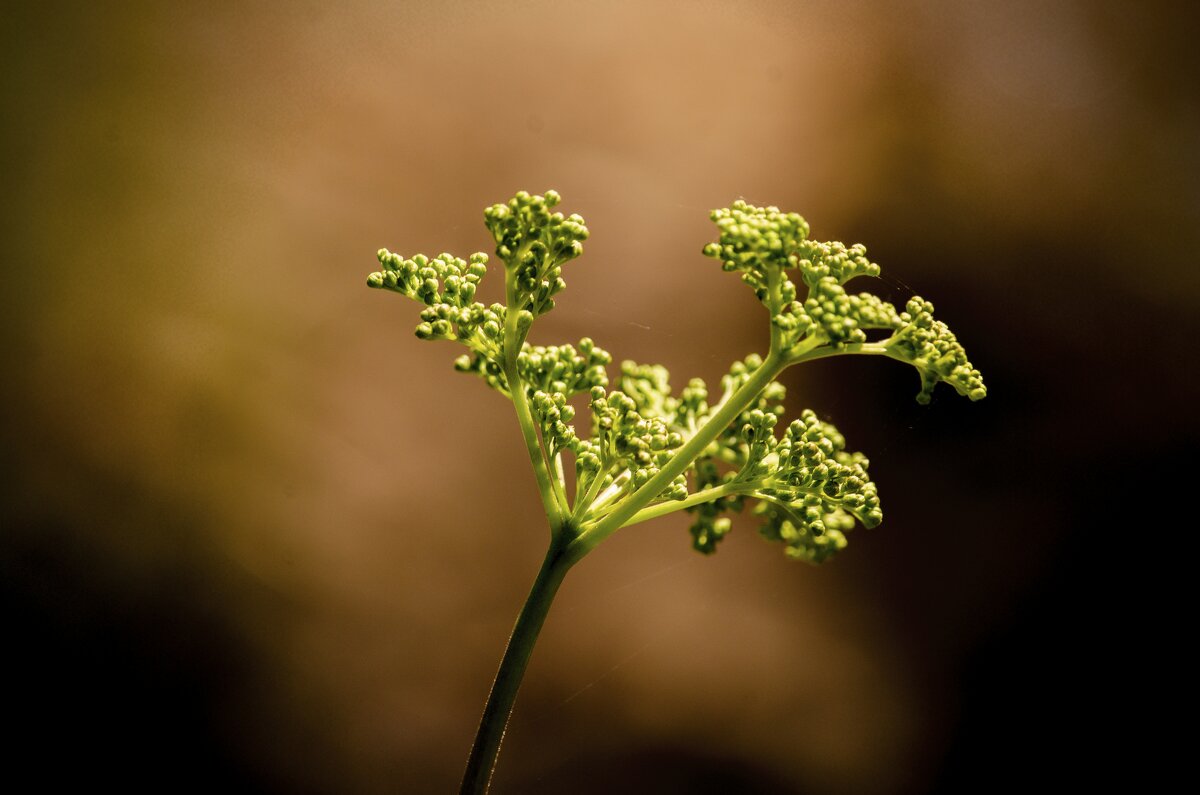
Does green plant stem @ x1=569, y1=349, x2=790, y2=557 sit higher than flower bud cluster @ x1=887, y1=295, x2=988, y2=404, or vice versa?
flower bud cluster @ x1=887, y1=295, x2=988, y2=404

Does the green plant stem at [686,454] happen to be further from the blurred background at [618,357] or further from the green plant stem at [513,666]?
the blurred background at [618,357]

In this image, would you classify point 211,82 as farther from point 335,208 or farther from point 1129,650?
point 1129,650

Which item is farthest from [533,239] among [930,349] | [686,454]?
[930,349]

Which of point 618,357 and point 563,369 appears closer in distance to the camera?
point 563,369

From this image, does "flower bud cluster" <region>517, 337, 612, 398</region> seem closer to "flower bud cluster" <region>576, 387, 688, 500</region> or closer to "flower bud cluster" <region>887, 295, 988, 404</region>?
"flower bud cluster" <region>576, 387, 688, 500</region>

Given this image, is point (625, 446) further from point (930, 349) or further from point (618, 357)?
point (618, 357)

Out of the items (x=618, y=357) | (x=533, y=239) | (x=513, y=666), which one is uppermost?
(x=618, y=357)

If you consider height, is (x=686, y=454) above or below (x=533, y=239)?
below

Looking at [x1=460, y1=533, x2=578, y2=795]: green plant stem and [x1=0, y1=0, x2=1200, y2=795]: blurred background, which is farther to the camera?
[x1=0, y1=0, x2=1200, y2=795]: blurred background

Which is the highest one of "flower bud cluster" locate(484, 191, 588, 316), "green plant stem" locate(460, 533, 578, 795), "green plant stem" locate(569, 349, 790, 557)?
"flower bud cluster" locate(484, 191, 588, 316)

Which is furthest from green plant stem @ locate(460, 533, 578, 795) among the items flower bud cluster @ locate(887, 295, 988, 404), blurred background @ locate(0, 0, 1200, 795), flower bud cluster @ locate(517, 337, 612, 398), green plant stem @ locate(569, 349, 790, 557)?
blurred background @ locate(0, 0, 1200, 795)

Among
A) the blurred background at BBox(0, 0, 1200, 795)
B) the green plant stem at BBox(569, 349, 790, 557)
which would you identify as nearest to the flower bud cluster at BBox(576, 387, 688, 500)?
the green plant stem at BBox(569, 349, 790, 557)
